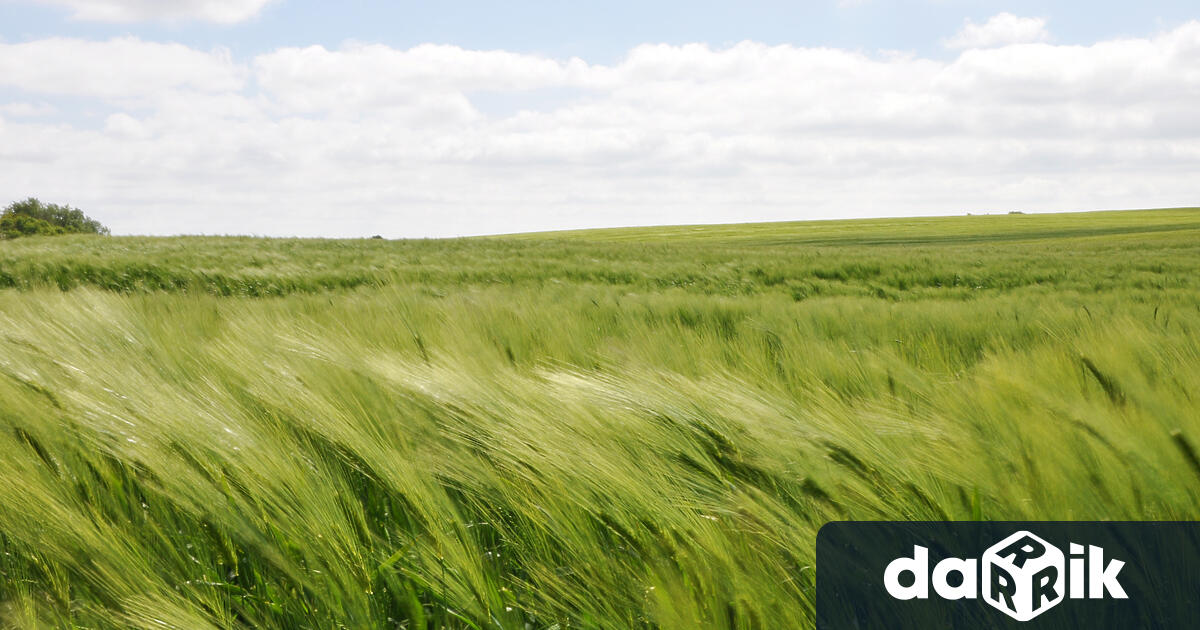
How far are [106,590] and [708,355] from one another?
1796 millimetres

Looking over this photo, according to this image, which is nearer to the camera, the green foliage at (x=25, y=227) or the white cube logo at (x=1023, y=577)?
the white cube logo at (x=1023, y=577)

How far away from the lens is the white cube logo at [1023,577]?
0.84 meters

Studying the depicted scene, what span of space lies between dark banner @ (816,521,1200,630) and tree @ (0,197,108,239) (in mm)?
62944

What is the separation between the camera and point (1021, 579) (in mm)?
864

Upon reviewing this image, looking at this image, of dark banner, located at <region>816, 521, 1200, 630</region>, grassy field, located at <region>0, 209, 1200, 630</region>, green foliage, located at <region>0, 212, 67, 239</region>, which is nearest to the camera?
dark banner, located at <region>816, 521, 1200, 630</region>

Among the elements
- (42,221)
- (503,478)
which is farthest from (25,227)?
(503,478)

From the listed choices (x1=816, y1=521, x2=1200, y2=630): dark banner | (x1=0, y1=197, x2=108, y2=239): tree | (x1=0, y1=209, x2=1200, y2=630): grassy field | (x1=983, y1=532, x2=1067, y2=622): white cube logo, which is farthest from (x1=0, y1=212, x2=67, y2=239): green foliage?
(x1=983, y1=532, x2=1067, y2=622): white cube logo

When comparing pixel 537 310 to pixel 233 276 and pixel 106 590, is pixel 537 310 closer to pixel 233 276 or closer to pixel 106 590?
pixel 106 590

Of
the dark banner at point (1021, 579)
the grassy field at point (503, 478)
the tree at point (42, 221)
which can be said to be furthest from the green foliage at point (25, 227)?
the dark banner at point (1021, 579)

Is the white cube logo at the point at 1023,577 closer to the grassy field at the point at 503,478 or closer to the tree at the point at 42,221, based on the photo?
the grassy field at the point at 503,478

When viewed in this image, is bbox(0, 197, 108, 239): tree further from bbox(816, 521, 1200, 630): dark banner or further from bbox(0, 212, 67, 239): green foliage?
bbox(816, 521, 1200, 630): dark banner

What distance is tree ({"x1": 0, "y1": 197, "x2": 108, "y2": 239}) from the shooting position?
5388cm

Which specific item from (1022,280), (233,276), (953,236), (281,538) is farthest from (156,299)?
(953,236)

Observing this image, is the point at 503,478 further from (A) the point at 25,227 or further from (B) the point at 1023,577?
(A) the point at 25,227
